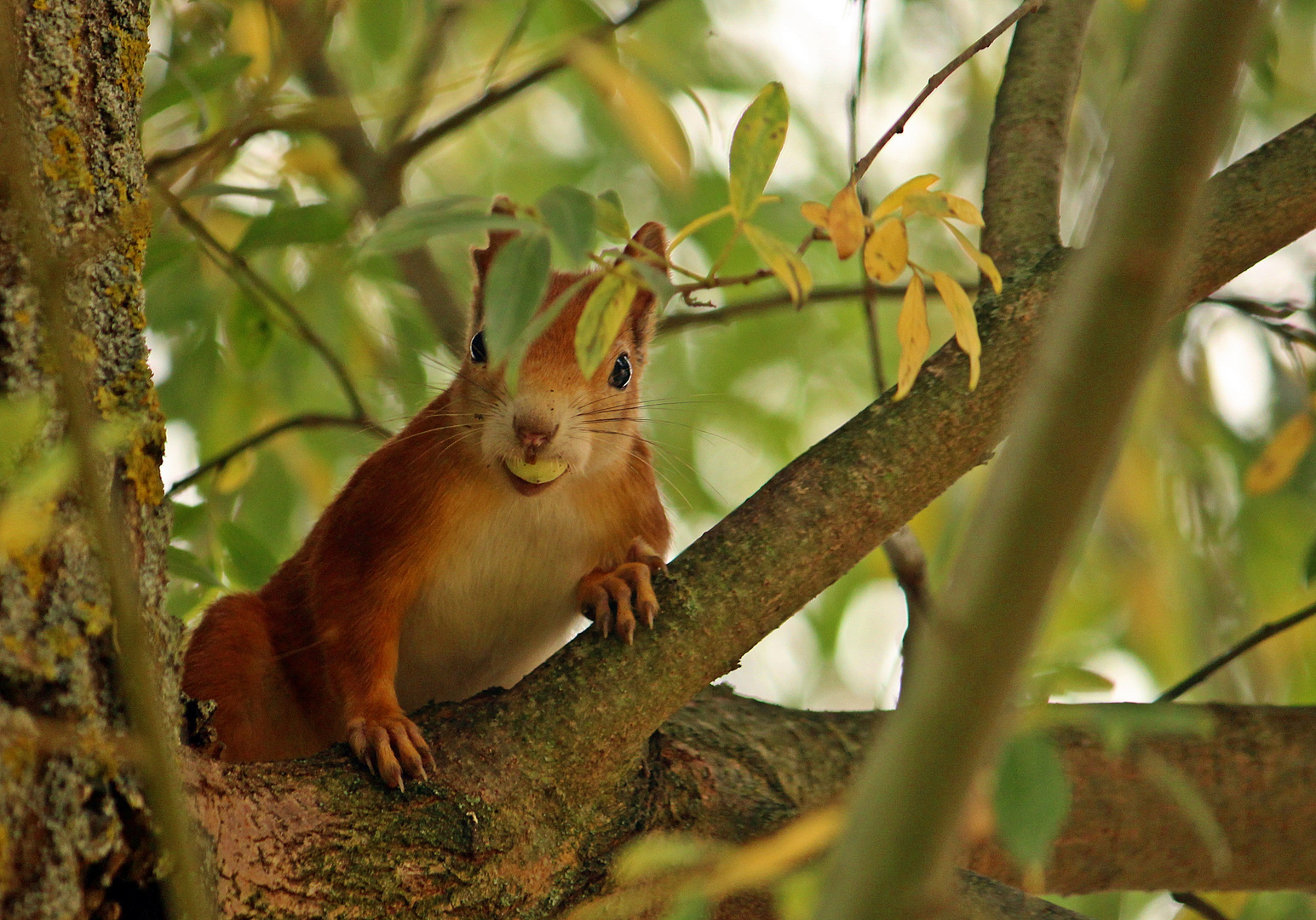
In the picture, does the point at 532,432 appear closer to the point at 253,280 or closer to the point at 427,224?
the point at 253,280

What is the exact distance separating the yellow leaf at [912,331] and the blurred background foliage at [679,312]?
1.15 feet

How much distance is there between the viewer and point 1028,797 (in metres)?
0.95

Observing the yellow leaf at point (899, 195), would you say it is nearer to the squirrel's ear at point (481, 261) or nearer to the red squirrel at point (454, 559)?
the red squirrel at point (454, 559)

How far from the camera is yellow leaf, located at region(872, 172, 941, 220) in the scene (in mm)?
1039

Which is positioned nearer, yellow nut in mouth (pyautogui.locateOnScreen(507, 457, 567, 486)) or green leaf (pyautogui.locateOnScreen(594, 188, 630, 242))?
green leaf (pyautogui.locateOnScreen(594, 188, 630, 242))

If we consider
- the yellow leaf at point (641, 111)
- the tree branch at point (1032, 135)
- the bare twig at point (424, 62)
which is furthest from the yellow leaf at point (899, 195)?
the bare twig at point (424, 62)

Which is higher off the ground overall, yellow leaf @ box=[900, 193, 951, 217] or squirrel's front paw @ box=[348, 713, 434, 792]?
yellow leaf @ box=[900, 193, 951, 217]

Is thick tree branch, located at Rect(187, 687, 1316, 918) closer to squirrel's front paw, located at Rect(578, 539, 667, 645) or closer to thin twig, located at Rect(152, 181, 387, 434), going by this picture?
squirrel's front paw, located at Rect(578, 539, 667, 645)

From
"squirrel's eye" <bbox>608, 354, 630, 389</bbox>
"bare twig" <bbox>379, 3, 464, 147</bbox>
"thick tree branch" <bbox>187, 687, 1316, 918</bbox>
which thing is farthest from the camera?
"bare twig" <bbox>379, 3, 464, 147</bbox>

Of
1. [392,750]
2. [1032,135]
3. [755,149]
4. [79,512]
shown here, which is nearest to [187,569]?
[392,750]

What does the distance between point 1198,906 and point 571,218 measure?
139 cm

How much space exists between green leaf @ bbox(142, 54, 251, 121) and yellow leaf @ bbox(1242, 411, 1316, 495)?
1635mm

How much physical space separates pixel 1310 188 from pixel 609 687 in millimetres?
966

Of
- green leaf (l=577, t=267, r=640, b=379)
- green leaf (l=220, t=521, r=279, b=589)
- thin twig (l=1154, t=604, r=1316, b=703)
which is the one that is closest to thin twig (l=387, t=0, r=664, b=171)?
green leaf (l=220, t=521, r=279, b=589)
